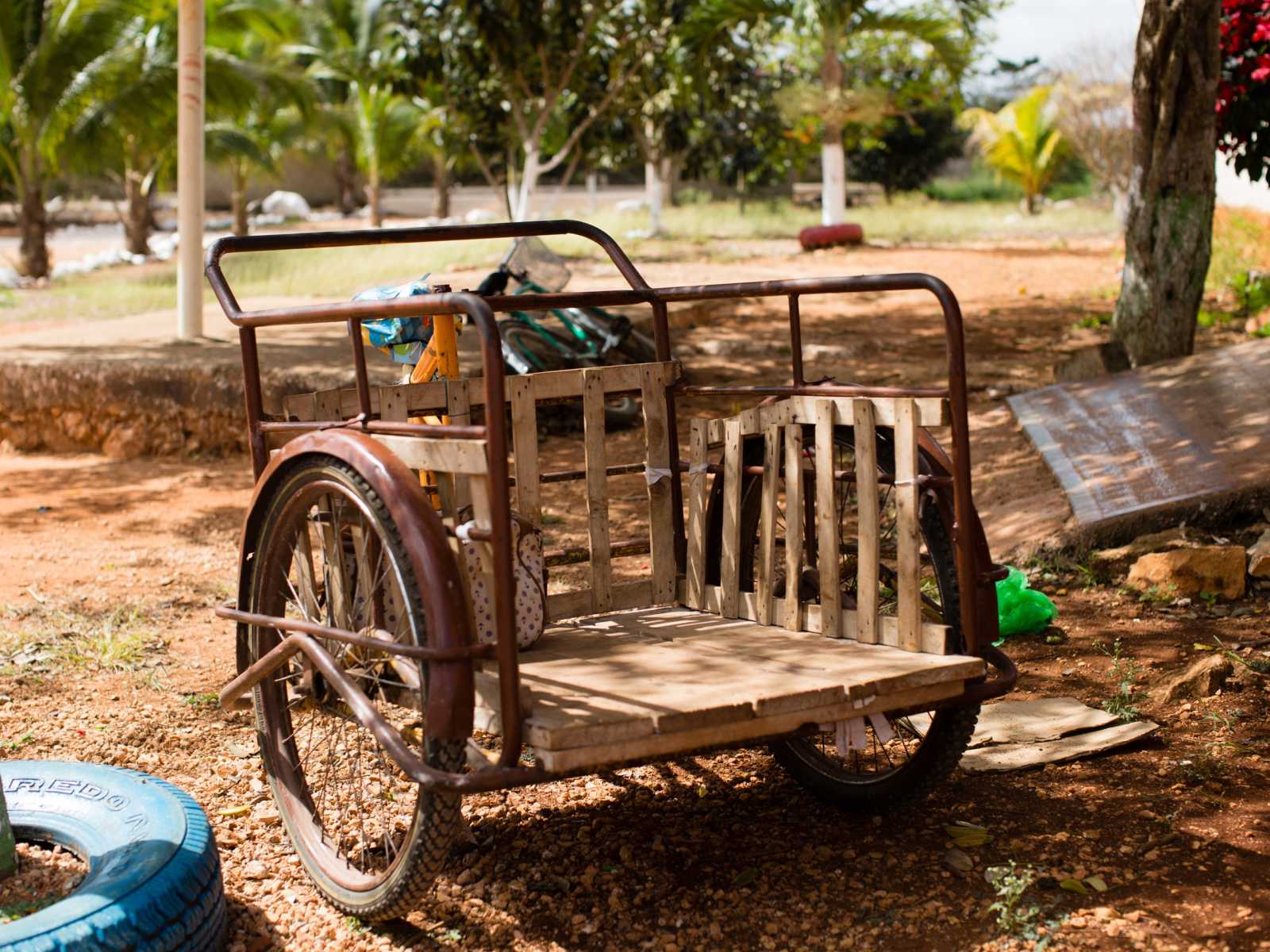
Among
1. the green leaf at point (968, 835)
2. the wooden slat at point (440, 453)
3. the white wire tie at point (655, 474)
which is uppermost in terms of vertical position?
the wooden slat at point (440, 453)

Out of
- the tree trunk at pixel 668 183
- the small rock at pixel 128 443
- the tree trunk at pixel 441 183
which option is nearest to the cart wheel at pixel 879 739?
the small rock at pixel 128 443

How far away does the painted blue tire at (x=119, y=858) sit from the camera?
2.32 metres

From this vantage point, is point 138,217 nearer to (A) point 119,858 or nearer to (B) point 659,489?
(B) point 659,489

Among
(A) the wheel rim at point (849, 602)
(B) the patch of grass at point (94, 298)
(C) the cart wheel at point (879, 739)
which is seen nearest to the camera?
(C) the cart wheel at point (879, 739)

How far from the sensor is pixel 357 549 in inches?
116

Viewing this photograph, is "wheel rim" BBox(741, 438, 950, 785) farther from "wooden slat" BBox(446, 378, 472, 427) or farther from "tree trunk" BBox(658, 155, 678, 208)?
"tree trunk" BBox(658, 155, 678, 208)

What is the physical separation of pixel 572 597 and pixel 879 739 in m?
1.00

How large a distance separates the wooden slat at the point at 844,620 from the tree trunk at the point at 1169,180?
4828mm

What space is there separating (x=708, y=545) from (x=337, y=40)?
25278 millimetres

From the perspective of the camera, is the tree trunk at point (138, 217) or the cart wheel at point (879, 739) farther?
the tree trunk at point (138, 217)

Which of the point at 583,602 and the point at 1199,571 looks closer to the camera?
the point at 583,602

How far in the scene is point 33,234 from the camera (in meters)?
19.0

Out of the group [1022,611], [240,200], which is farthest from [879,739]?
[240,200]

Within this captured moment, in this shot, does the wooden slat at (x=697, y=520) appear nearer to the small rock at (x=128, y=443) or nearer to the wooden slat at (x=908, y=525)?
the wooden slat at (x=908, y=525)
